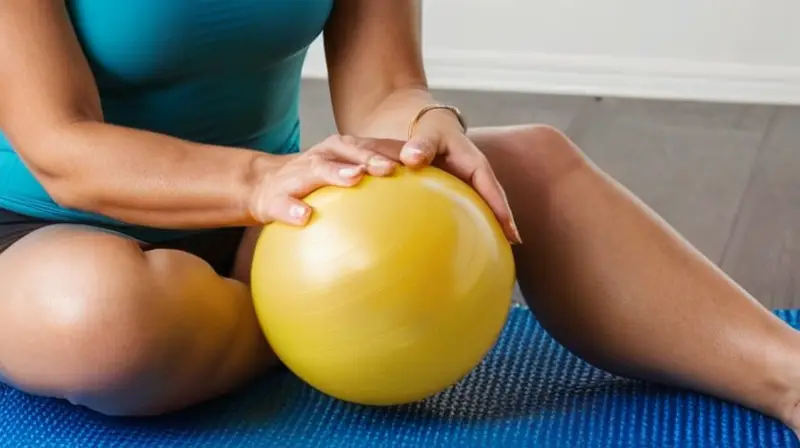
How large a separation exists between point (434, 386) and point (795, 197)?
1.20 metres

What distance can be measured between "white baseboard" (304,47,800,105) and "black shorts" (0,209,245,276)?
1540mm

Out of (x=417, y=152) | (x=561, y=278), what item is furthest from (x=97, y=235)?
(x=561, y=278)

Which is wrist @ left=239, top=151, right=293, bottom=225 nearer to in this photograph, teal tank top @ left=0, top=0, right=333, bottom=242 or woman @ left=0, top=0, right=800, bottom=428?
woman @ left=0, top=0, right=800, bottom=428

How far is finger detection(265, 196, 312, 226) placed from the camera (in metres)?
0.91

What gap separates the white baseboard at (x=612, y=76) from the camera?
2.53 meters

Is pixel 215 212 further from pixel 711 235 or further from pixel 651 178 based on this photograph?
pixel 651 178

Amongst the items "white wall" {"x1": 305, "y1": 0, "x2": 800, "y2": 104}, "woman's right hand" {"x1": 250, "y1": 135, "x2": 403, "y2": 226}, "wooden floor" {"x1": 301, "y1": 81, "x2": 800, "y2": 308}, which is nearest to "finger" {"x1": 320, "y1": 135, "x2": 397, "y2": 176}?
"woman's right hand" {"x1": 250, "y1": 135, "x2": 403, "y2": 226}

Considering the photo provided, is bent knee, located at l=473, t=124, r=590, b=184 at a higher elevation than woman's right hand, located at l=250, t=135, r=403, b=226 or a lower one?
lower

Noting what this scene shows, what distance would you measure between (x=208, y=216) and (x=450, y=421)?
286mm

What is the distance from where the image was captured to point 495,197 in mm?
978

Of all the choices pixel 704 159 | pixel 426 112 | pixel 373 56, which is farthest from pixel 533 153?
pixel 704 159

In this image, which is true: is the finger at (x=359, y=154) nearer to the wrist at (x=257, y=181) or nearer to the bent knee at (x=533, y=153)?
the wrist at (x=257, y=181)

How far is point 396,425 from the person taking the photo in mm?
1033

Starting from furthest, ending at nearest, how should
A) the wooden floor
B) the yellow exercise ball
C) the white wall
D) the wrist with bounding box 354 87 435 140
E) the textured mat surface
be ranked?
the white wall, the wooden floor, the wrist with bounding box 354 87 435 140, the textured mat surface, the yellow exercise ball
